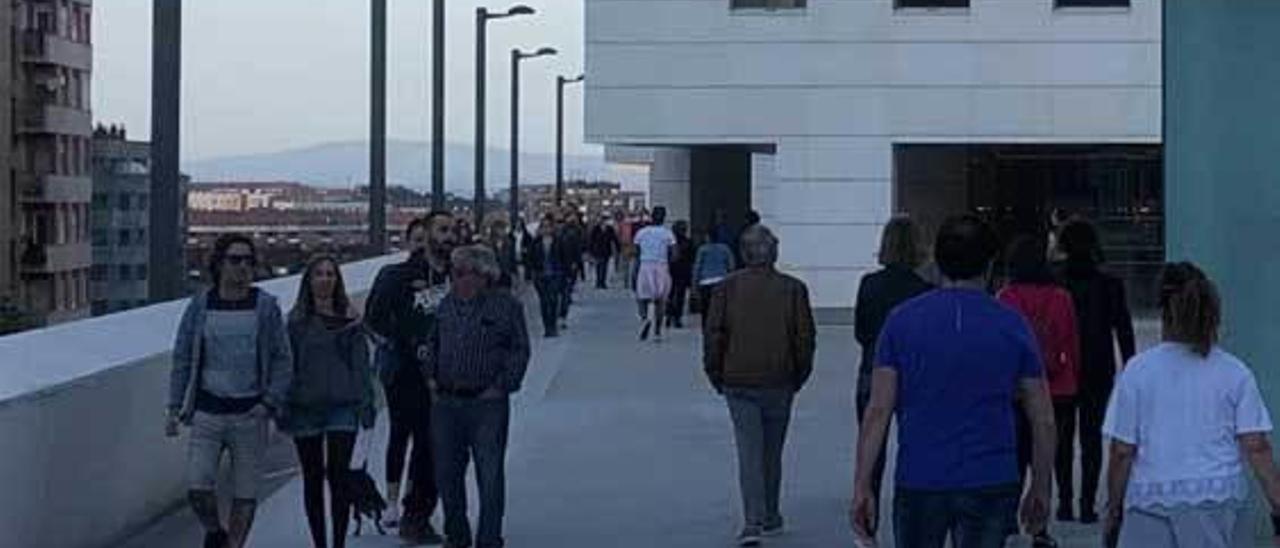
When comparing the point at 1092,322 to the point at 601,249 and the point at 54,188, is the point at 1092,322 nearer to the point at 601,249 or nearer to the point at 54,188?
the point at 54,188

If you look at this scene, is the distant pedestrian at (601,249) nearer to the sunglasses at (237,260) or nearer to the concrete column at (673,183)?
the concrete column at (673,183)

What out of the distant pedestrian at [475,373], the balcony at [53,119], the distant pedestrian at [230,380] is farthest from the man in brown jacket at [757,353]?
the balcony at [53,119]

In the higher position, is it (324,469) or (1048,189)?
(1048,189)

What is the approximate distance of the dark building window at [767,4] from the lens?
1631 inches

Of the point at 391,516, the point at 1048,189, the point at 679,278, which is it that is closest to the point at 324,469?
the point at 391,516

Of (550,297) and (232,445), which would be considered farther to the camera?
(550,297)

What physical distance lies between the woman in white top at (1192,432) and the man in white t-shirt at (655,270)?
23241mm

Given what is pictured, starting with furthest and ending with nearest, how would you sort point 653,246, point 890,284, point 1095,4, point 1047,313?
→ point 1095,4
point 653,246
point 1047,313
point 890,284

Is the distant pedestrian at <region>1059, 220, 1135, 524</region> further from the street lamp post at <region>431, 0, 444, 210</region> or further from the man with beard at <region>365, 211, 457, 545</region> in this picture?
the street lamp post at <region>431, 0, 444, 210</region>

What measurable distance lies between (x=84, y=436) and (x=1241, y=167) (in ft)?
19.3

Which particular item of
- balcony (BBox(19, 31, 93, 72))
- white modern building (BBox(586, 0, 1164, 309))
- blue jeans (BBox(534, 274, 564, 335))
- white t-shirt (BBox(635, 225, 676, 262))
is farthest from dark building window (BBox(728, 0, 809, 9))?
balcony (BBox(19, 31, 93, 72))

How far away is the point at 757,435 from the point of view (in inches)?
493

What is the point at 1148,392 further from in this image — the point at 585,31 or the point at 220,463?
the point at 585,31

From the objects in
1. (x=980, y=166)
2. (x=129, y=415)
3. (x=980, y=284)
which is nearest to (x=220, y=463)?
(x=129, y=415)
